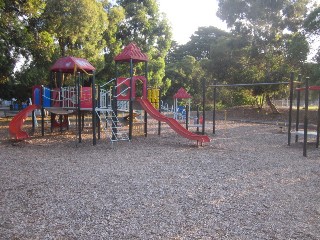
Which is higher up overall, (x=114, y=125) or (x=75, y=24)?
(x=75, y=24)

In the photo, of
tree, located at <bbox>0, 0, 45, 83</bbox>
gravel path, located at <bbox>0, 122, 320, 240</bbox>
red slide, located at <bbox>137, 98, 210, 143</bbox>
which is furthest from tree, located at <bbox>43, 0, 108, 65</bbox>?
gravel path, located at <bbox>0, 122, 320, 240</bbox>

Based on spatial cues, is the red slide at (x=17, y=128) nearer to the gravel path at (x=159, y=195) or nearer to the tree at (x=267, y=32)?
the gravel path at (x=159, y=195)

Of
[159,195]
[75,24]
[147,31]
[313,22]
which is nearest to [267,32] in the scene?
[313,22]

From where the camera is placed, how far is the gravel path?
4.29 m

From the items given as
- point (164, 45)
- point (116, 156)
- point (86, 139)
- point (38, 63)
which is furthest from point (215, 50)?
point (116, 156)

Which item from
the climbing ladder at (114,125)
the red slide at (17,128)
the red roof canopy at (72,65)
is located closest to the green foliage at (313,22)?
the climbing ladder at (114,125)

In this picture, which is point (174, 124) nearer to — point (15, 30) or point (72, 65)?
point (72, 65)

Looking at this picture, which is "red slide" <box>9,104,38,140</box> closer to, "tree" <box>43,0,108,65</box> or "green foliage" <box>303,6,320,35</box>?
"tree" <box>43,0,108,65</box>

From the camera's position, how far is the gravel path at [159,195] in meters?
4.29

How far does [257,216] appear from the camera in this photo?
4766mm

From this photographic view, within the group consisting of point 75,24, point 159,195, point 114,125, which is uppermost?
point 75,24

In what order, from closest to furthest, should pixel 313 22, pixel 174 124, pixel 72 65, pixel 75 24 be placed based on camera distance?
pixel 174 124
pixel 72 65
pixel 75 24
pixel 313 22

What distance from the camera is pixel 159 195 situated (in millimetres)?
5727

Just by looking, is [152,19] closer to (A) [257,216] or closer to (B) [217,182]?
(B) [217,182]
